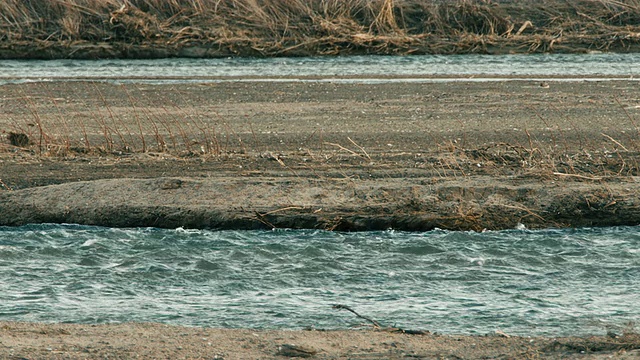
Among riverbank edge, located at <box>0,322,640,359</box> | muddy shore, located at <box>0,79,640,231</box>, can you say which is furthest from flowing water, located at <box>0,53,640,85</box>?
riverbank edge, located at <box>0,322,640,359</box>

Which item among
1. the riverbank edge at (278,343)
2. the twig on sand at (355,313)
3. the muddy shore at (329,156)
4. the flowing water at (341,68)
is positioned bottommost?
the flowing water at (341,68)

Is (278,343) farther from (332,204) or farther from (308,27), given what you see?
(308,27)

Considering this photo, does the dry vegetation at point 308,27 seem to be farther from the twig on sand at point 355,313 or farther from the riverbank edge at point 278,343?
the riverbank edge at point 278,343

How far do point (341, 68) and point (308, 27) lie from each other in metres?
3.55

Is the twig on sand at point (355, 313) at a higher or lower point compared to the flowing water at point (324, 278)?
higher

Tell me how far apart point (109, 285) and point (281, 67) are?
39.6 feet

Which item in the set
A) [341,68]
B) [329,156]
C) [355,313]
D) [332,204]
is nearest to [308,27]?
[341,68]

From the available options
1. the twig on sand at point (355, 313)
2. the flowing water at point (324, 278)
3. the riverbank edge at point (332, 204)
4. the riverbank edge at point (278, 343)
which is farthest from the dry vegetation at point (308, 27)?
the riverbank edge at point (278, 343)

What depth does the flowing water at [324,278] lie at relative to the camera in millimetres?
6266

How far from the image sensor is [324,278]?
7148 millimetres

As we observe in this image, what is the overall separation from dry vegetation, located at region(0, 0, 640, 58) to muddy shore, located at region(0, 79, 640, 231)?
494 cm

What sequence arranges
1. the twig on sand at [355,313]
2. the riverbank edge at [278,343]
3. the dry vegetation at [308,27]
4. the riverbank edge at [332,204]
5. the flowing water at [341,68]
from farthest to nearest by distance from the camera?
the dry vegetation at [308,27] < the flowing water at [341,68] < the riverbank edge at [332,204] < the twig on sand at [355,313] < the riverbank edge at [278,343]

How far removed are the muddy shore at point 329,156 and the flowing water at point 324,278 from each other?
0.24 meters

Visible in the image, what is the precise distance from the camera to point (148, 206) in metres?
8.48
